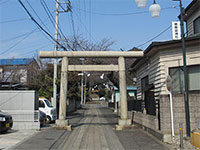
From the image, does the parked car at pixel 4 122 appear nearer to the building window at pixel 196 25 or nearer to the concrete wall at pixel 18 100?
the concrete wall at pixel 18 100

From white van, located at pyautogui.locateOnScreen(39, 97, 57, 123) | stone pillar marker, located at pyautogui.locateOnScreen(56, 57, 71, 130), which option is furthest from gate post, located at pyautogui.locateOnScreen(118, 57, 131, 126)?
white van, located at pyautogui.locateOnScreen(39, 97, 57, 123)

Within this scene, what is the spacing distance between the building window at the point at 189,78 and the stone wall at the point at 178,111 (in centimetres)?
191

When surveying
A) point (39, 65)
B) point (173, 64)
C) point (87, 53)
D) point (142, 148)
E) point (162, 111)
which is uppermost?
point (39, 65)

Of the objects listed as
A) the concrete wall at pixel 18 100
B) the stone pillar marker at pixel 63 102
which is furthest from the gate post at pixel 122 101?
the concrete wall at pixel 18 100

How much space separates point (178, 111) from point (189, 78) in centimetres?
Answer: 259

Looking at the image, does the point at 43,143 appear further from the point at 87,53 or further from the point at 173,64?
the point at 173,64

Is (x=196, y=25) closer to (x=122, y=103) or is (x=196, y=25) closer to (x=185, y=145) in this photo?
(x=122, y=103)

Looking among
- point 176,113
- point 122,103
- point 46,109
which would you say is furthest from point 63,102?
point 176,113

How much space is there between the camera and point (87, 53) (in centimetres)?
1417

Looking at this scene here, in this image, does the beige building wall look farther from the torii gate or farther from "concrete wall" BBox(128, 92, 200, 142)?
"concrete wall" BBox(128, 92, 200, 142)

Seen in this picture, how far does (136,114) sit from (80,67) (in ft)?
17.1

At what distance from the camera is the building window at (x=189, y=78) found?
1133cm

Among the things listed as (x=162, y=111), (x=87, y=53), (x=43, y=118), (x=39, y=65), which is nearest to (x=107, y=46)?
(x=87, y=53)

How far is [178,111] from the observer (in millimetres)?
9734
